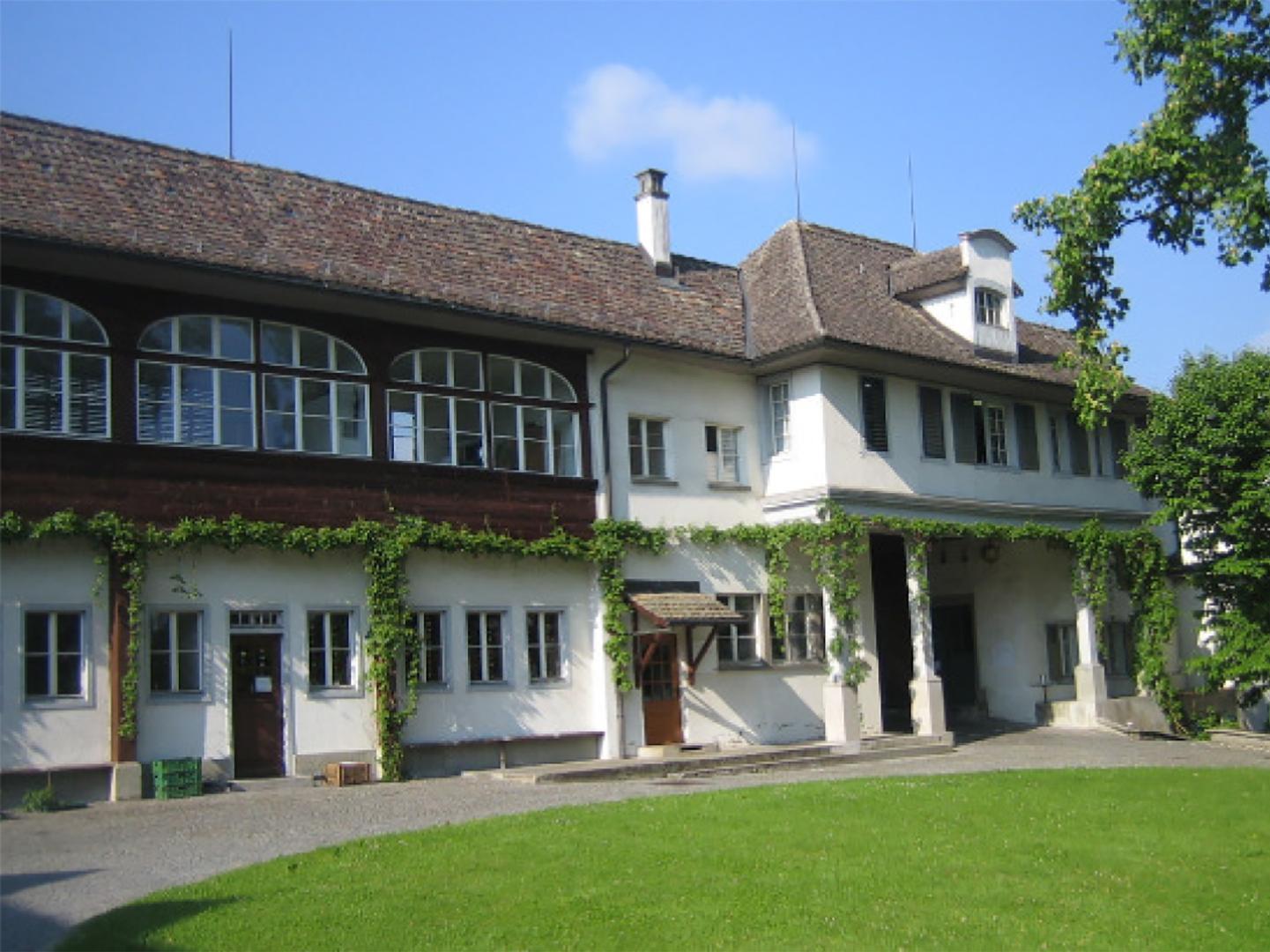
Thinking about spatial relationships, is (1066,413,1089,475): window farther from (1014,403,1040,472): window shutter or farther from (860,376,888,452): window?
(860,376,888,452): window

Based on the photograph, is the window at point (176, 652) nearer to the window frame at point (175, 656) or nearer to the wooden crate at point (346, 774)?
the window frame at point (175, 656)

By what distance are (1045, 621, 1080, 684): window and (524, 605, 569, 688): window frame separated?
12560 mm

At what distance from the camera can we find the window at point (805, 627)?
87.8ft

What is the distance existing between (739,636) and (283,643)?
344 inches

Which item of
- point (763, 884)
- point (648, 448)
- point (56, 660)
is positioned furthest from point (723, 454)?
point (763, 884)

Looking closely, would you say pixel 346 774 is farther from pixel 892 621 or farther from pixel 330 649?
pixel 892 621

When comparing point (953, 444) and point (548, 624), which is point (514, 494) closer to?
point (548, 624)

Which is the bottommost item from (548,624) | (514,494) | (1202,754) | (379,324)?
(1202,754)

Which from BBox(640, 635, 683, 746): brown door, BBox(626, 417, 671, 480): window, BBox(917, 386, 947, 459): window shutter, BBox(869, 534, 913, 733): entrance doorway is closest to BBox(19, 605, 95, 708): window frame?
BBox(640, 635, 683, 746): brown door

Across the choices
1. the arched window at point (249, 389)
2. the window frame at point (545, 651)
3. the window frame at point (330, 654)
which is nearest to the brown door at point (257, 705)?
the window frame at point (330, 654)

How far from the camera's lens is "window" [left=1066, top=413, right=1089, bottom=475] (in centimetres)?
3125

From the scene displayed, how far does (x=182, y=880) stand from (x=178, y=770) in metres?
6.48

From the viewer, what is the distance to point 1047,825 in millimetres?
15211

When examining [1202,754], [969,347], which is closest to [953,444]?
[969,347]
